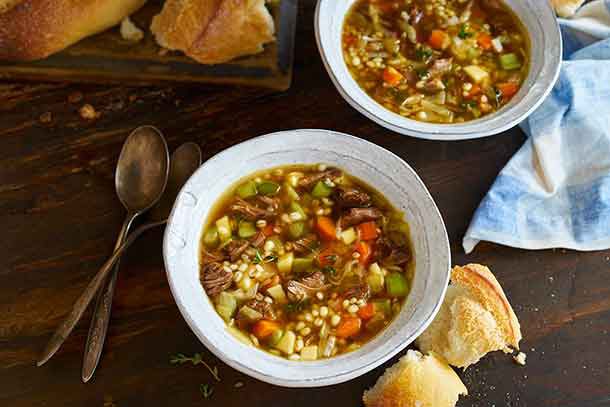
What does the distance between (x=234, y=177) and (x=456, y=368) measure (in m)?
1.16

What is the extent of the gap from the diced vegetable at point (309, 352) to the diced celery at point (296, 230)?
424mm

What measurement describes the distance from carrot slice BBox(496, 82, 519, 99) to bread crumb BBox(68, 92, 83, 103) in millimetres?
1876

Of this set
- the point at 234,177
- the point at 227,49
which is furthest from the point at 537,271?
the point at 227,49

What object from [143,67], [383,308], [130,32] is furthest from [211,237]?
[130,32]

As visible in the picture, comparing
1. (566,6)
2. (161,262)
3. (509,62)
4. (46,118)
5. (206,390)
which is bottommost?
(206,390)

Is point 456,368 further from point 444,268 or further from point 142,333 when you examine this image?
point 142,333

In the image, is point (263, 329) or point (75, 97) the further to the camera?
point (75, 97)

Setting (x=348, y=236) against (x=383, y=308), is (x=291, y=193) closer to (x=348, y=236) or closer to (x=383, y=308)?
(x=348, y=236)

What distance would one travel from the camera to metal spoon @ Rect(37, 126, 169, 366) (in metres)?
3.05

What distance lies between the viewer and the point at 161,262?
3.04 m

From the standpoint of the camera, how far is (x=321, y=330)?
2.68 metres

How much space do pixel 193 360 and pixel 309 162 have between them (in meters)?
0.88

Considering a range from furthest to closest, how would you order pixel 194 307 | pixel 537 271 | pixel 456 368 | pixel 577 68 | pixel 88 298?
pixel 577 68 < pixel 537 271 < pixel 456 368 < pixel 88 298 < pixel 194 307

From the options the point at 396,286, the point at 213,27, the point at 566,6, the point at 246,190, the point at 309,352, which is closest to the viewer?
the point at 309,352
